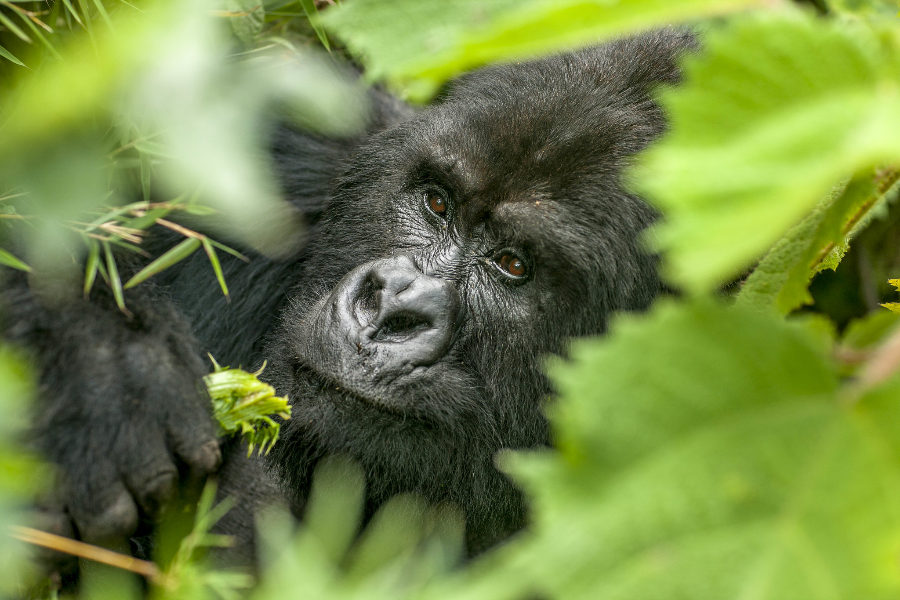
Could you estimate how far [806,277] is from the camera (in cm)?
106

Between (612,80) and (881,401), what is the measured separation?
1.48 metres

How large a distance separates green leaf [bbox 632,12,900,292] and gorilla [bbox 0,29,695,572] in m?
1.22

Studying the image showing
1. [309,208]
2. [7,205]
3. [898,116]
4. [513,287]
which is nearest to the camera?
[898,116]

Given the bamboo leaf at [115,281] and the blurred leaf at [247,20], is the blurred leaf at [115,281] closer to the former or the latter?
the bamboo leaf at [115,281]

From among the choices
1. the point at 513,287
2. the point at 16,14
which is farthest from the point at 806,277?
the point at 16,14

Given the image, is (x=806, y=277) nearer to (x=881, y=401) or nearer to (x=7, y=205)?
(x=881, y=401)

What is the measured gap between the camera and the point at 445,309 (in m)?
1.86

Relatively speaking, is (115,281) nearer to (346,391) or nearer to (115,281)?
(115,281)

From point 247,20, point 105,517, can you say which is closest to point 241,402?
point 105,517

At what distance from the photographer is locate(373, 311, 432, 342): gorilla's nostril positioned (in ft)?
5.90

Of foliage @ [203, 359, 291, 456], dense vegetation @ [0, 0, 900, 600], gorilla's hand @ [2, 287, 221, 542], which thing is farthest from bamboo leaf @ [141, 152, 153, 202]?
dense vegetation @ [0, 0, 900, 600]

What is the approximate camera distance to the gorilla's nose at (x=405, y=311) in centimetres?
180

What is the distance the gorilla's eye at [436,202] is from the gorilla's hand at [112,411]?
2.30 ft

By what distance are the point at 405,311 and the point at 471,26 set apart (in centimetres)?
110
